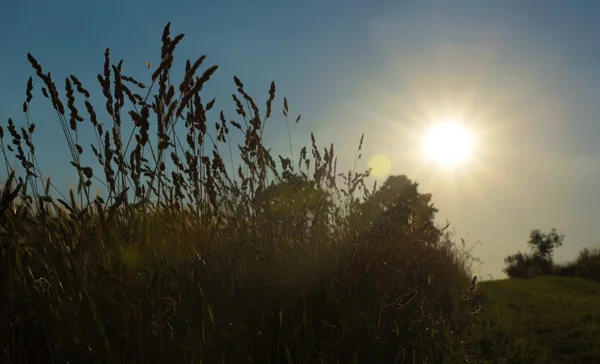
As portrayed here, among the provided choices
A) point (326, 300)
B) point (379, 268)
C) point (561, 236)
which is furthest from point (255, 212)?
point (561, 236)

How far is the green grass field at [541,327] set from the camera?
133 inches

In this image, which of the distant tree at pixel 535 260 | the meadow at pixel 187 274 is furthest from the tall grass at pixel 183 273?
the distant tree at pixel 535 260

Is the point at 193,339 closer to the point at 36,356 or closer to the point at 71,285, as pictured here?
the point at 71,285

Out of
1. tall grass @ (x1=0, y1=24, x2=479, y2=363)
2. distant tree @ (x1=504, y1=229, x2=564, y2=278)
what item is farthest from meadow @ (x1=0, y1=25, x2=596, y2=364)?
distant tree @ (x1=504, y1=229, x2=564, y2=278)

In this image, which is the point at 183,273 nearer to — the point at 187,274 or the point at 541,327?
the point at 187,274

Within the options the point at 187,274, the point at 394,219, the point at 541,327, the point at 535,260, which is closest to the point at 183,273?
the point at 187,274

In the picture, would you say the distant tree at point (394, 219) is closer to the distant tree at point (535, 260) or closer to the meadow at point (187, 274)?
the meadow at point (187, 274)

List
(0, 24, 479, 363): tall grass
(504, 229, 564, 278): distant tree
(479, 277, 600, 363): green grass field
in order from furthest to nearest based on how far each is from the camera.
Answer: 1. (504, 229, 564, 278): distant tree
2. (479, 277, 600, 363): green grass field
3. (0, 24, 479, 363): tall grass

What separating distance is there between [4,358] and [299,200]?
2.26 meters

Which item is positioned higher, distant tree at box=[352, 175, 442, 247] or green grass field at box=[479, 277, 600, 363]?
distant tree at box=[352, 175, 442, 247]

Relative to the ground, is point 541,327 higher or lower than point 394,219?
lower

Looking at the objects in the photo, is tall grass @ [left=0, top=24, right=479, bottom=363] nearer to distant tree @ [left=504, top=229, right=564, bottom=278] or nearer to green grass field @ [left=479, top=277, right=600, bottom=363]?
green grass field @ [left=479, top=277, right=600, bottom=363]

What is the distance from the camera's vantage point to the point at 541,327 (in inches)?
165

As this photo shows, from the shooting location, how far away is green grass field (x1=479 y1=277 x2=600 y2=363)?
3.37 meters
